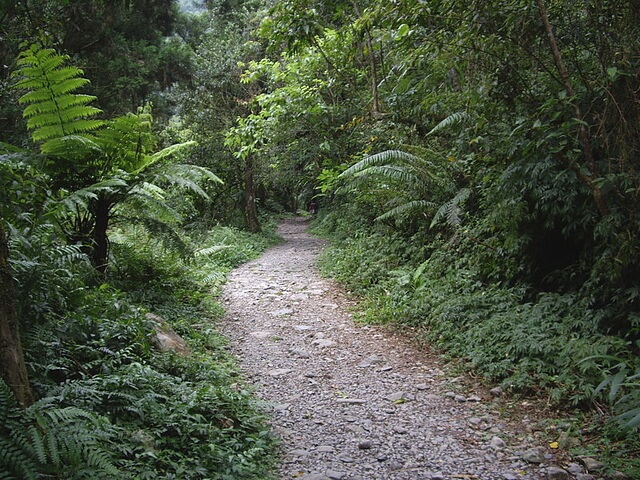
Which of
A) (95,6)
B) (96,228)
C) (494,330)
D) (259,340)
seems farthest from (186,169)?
(95,6)

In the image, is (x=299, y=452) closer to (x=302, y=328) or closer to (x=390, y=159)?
(x=302, y=328)

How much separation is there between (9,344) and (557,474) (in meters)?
3.28

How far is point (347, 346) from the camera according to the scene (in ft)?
19.4

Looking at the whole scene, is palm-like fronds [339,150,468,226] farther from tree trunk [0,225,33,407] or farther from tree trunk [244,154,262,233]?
tree trunk [244,154,262,233]

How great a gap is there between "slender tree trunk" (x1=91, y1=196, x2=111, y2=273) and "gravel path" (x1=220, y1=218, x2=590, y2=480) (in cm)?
182

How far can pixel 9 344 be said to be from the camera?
2248mm

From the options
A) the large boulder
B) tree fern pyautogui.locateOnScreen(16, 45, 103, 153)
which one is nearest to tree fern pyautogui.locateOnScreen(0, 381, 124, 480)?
the large boulder

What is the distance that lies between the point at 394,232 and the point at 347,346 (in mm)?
4133

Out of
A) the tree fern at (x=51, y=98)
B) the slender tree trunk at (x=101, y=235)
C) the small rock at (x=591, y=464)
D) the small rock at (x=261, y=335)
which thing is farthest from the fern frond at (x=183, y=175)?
the small rock at (x=591, y=464)

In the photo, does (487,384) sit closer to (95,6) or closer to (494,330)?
(494,330)

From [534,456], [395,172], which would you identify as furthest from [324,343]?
[395,172]

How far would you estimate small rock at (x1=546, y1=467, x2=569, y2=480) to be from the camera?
3020 millimetres

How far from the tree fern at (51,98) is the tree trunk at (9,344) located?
307cm

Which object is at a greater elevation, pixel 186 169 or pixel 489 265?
pixel 186 169
